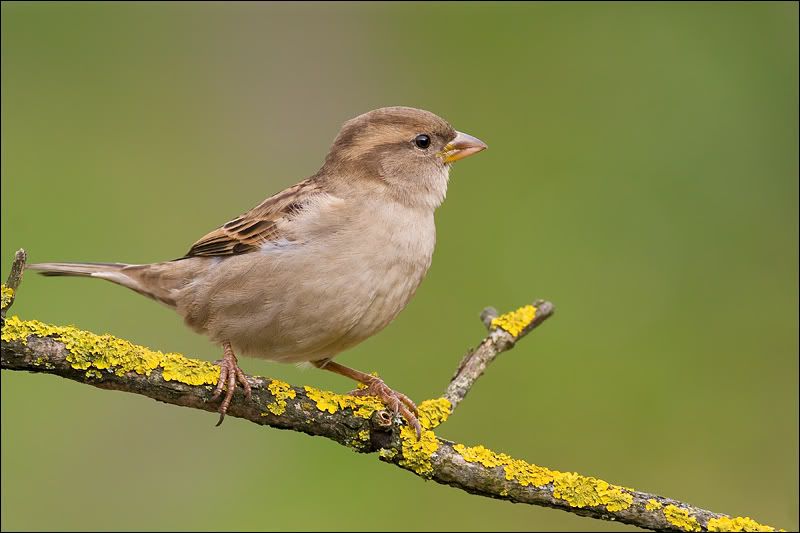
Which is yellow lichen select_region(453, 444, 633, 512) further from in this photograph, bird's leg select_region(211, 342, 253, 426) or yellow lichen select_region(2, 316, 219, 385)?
yellow lichen select_region(2, 316, 219, 385)

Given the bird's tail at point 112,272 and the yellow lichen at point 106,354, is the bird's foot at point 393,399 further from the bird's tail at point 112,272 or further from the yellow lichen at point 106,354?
the bird's tail at point 112,272

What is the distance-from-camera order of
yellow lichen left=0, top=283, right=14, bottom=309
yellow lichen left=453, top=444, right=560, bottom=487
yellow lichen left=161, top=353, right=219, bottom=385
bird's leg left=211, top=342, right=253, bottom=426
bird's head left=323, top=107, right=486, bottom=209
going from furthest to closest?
bird's head left=323, top=107, right=486, bottom=209 < yellow lichen left=453, top=444, right=560, bottom=487 < bird's leg left=211, top=342, right=253, bottom=426 < yellow lichen left=161, top=353, right=219, bottom=385 < yellow lichen left=0, top=283, right=14, bottom=309

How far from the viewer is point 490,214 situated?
304 inches

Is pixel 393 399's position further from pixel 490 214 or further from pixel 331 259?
pixel 490 214

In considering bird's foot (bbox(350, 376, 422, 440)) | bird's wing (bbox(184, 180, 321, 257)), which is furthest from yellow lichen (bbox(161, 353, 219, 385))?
bird's wing (bbox(184, 180, 321, 257))

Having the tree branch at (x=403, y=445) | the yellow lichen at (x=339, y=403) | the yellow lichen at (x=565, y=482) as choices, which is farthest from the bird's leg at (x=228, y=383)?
the yellow lichen at (x=565, y=482)

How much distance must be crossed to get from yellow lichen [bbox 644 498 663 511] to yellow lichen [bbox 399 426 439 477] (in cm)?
77

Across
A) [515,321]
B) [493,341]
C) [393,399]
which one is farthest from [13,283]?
[515,321]

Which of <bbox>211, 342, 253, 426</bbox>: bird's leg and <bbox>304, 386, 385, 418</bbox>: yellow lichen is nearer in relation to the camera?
<bbox>211, 342, 253, 426</bbox>: bird's leg

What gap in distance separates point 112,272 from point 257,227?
3.33ft

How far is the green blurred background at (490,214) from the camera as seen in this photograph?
6414 millimetres

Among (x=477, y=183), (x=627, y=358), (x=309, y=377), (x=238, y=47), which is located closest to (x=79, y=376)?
(x=309, y=377)

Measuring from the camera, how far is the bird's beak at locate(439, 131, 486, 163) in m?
5.25

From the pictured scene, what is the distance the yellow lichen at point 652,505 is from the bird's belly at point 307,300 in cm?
139
